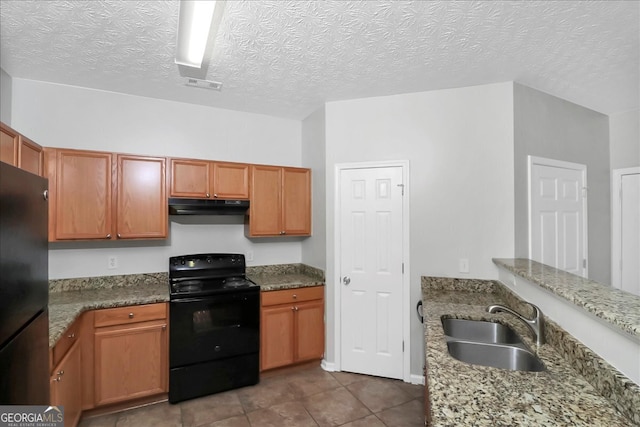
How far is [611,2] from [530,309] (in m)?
1.77

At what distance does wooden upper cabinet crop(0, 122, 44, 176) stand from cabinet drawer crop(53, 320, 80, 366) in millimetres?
1113

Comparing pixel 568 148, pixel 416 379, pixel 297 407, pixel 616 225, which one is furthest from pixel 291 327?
pixel 616 225

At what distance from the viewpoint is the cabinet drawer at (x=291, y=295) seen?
288cm

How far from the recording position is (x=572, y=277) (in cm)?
166

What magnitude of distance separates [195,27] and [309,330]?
2688 millimetres

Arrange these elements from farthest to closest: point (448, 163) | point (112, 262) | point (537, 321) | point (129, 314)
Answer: point (112, 262), point (448, 163), point (129, 314), point (537, 321)

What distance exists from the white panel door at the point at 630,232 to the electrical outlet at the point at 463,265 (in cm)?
202

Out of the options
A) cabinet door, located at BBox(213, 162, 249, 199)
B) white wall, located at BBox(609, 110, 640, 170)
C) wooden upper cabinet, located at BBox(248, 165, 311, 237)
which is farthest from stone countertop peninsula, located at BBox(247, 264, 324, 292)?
white wall, located at BBox(609, 110, 640, 170)

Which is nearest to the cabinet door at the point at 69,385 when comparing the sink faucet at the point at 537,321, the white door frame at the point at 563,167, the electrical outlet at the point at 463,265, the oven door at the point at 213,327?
the oven door at the point at 213,327

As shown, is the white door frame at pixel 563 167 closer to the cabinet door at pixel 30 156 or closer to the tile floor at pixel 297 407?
the tile floor at pixel 297 407

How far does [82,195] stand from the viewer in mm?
2482

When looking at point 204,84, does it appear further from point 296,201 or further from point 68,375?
point 68,375

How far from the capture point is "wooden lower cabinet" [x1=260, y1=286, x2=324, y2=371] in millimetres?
2875

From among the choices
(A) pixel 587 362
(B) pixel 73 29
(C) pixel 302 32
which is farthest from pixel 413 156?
(B) pixel 73 29
